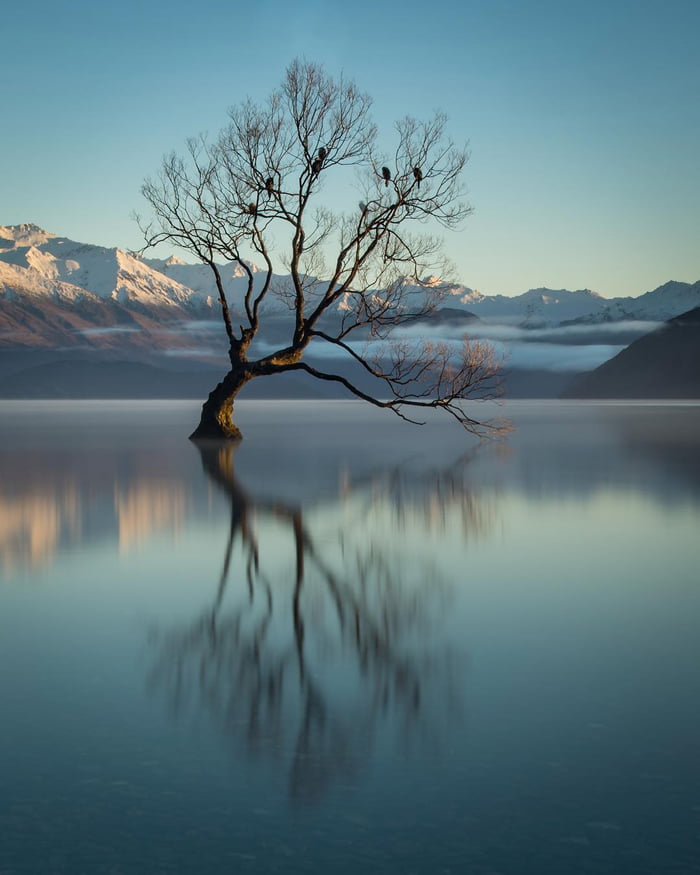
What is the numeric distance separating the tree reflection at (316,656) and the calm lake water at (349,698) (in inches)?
0.9

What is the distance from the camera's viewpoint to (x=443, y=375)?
24.5 metres

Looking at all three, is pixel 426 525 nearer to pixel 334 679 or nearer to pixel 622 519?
pixel 622 519

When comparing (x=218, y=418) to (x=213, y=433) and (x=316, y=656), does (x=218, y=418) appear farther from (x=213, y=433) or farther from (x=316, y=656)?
(x=316, y=656)

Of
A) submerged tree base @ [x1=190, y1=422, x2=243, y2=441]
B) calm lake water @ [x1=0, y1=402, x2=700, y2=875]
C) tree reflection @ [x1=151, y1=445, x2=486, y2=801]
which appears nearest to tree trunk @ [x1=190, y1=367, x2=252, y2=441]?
submerged tree base @ [x1=190, y1=422, x2=243, y2=441]

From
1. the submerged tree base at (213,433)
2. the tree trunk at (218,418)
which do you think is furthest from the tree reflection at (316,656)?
the submerged tree base at (213,433)

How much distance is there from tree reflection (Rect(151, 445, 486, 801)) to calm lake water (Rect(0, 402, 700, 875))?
0.02 metres

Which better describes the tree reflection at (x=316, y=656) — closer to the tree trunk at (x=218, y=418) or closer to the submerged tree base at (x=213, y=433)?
the tree trunk at (x=218, y=418)

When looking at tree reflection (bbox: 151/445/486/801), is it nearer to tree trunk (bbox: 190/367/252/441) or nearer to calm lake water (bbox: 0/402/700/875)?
calm lake water (bbox: 0/402/700/875)

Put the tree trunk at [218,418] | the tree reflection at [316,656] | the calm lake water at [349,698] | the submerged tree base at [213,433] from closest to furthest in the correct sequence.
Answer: the calm lake water at [349,698] < the tree reflection at [316,656] < the tree trunk at [218,418] < the submerged tree base at [213,433]

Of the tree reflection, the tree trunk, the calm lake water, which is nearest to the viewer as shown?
the calm lake water

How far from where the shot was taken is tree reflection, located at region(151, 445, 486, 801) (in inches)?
173

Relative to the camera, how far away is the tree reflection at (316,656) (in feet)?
14.5

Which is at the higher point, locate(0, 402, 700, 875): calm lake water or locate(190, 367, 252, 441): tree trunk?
locate(190, 367, 252, 441): tree trunk

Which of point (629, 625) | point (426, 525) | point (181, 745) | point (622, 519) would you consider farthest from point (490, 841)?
point (622, 519)
